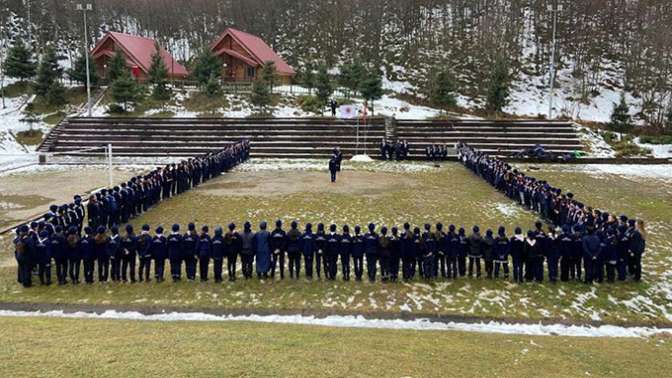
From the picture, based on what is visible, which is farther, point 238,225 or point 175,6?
point 175,6

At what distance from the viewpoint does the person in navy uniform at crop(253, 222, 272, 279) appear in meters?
11.1

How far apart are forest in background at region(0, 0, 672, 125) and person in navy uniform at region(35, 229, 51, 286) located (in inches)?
1994

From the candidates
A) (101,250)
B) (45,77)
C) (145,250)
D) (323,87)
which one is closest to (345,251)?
(145,250)

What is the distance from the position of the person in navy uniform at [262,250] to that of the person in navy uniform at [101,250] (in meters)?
3.25

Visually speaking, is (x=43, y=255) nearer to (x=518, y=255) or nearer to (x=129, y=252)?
(x=129, y=252)

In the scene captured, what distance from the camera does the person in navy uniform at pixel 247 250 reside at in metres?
11.0

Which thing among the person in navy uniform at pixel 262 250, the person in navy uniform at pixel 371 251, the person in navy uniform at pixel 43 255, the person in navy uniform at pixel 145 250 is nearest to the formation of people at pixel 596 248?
the person in navy uniform at pixel 371 251

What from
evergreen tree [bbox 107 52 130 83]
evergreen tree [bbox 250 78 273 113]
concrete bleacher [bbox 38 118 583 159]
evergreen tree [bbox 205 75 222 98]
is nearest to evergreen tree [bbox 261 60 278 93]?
evergreen tree [bbox 250 78 273 113]

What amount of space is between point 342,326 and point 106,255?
5590mm

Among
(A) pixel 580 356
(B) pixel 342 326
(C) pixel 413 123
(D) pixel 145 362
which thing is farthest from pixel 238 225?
(C) pixel 413 123

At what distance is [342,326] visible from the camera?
891 centimetres

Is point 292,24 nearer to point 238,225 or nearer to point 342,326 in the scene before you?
point 238,225

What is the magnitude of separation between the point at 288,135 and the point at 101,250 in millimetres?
26390

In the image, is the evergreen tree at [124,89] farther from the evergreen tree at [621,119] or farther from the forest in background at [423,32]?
the evergreen tree at [621,119]
